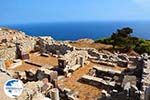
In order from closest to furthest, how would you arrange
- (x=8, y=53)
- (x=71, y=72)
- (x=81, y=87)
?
(x=81, y=87)
(x=71, y=72)
(x=8, y=53)

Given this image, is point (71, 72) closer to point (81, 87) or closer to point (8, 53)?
point (81, 87)

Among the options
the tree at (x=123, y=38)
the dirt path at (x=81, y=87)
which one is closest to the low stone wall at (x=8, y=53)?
the dirt path at (x=81, y=87)

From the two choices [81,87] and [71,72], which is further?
[71,72]

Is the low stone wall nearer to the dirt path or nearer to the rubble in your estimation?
the rubble

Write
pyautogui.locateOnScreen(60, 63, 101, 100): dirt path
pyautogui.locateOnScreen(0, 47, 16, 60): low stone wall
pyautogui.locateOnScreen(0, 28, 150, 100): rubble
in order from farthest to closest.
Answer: pyautogui.locateOnScreen(0, 47, 16, 60): low stone wall, pyautogui.locateOnScreen(60, 63, 101, 100): dirt path, pyautogui.locateOnScreen(0, 28, 150, 100): rubble

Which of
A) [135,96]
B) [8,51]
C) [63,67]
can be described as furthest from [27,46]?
[135,96]

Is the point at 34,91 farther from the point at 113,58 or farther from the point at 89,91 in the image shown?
the point at 113,58

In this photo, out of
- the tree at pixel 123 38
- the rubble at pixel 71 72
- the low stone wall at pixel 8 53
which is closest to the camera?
the rubble at pixel 71 72

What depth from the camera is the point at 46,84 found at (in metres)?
18.8

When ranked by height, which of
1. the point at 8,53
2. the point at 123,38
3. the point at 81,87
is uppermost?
the point at 123,38

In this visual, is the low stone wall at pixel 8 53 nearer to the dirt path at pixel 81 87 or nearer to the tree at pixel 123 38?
the dirt path at pixel 81 87

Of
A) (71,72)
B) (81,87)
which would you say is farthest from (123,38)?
(81,87)

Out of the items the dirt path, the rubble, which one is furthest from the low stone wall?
the dirt path

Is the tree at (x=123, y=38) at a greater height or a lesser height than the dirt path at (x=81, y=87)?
greater
